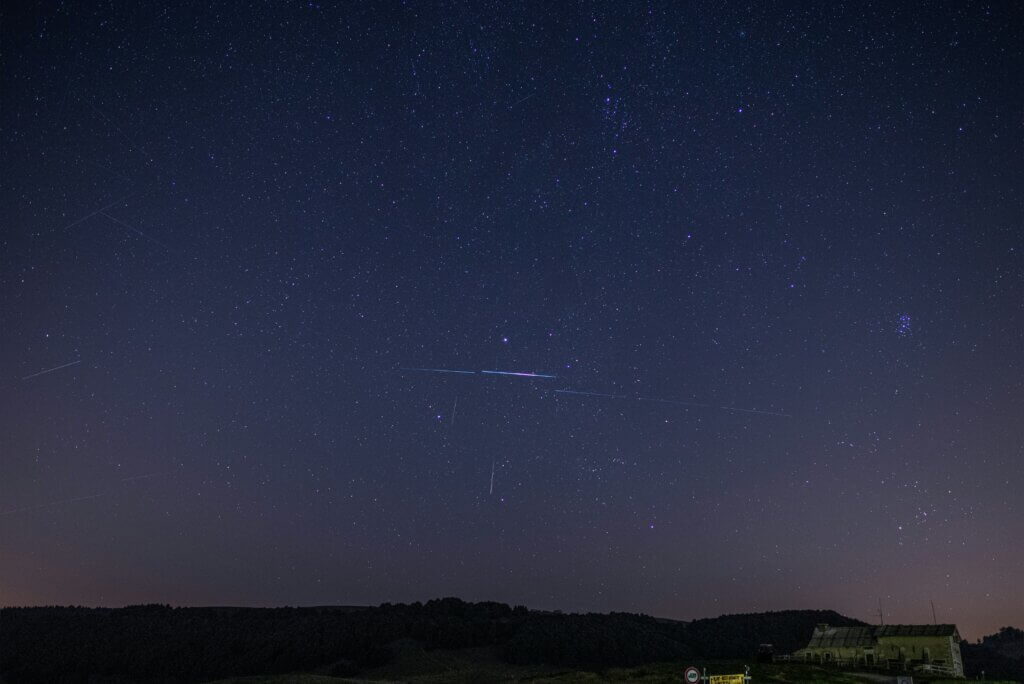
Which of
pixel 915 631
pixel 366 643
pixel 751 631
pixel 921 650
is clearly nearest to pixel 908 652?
pixel 921 650

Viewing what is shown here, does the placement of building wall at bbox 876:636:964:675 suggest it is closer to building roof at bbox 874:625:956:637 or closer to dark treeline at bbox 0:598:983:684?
building roof at bbox 874:625:956:637

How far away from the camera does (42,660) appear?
154250mm

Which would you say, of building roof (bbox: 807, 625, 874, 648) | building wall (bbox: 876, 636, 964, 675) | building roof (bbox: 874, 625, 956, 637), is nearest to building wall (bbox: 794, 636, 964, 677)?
building wall (bbox: 876, 636, 964, 675)

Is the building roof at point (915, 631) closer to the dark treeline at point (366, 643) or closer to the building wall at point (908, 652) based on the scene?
the building wall at point (908, 652)

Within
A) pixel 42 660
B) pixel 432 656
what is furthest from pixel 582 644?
pixel 42 660

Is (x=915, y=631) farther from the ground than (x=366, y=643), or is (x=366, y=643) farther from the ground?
(x=915, y=631)

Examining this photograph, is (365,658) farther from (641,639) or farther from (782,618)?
(782,618)

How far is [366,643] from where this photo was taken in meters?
154

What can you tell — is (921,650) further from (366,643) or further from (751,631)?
(366,643)

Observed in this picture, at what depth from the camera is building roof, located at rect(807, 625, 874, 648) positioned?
70438mm

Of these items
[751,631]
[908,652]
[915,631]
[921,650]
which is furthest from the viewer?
[751,631]

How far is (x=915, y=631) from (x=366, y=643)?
117082mm

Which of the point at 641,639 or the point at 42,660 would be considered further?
the point at 42,660

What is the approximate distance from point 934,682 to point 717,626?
11425 cm
